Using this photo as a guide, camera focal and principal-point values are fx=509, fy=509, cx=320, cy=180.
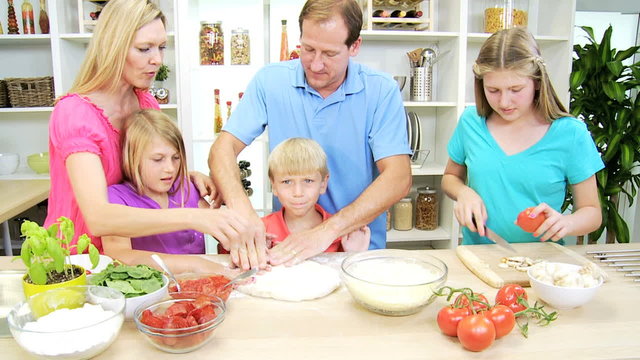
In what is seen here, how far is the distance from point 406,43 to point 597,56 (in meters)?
1.27

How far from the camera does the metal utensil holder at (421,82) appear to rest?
353cm

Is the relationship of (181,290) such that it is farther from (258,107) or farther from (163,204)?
(258,107)

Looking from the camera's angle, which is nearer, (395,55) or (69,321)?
(69,321)

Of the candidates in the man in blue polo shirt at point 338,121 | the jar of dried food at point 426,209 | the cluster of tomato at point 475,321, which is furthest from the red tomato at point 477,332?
the jar of dried food at point 426,209

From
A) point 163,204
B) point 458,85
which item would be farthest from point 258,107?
point 458,85

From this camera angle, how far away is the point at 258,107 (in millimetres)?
1979

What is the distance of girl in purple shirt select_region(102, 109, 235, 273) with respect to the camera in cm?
159

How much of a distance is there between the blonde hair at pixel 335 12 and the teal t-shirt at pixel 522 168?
534 mm

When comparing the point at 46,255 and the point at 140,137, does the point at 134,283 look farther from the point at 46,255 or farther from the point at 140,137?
the point at 140,137

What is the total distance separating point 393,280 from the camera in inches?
48.1

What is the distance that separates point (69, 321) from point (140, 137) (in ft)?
2.40

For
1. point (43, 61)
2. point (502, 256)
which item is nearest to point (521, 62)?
point (502, 256)

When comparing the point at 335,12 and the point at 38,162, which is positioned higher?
the point at 335,12

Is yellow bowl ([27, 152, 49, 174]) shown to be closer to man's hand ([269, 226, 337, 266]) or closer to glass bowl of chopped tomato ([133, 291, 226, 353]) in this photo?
man's hand ([269, 226, 337, 266])
